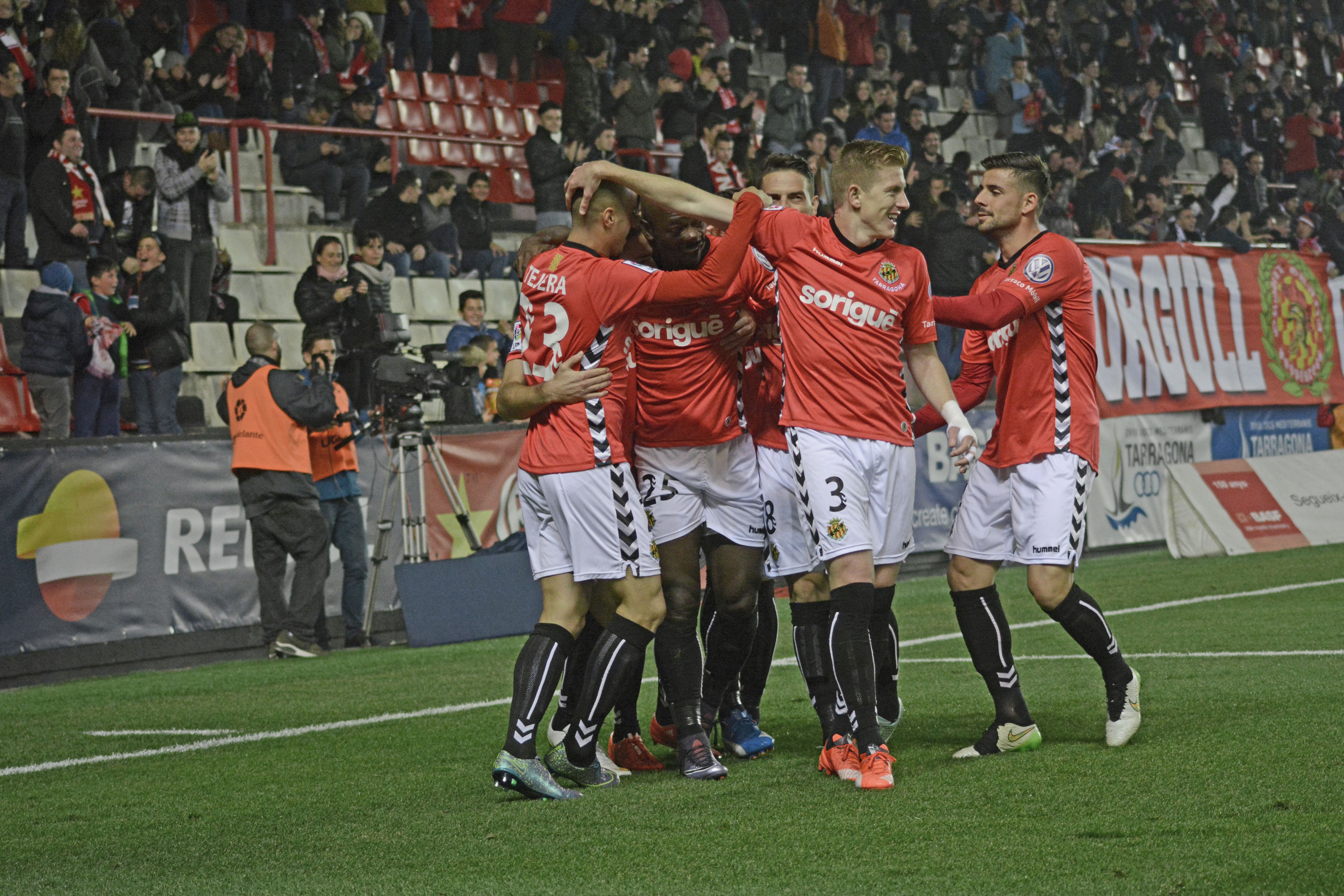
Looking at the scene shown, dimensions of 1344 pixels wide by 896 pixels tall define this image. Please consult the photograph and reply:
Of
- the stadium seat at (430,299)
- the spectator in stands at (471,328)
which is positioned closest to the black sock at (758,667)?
the spectator in stands at (471,328)

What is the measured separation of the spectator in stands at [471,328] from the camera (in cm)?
1456

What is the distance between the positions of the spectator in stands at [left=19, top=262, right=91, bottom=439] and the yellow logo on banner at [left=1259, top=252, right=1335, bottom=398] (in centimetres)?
1341

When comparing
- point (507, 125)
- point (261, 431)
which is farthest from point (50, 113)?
point (507, 125)

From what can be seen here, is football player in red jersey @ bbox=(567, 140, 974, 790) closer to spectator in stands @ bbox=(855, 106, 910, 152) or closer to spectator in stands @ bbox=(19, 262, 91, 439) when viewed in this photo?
spectator in stands @ bbox=(19, 262, 91, 439)

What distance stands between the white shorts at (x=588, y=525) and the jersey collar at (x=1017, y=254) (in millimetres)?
1779

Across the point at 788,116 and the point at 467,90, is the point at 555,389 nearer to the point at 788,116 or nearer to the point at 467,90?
the point at 788,116

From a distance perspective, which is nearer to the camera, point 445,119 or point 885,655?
point 885,655

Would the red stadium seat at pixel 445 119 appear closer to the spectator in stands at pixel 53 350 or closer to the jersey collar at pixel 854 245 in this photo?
the spectator in stands at pixel 53 350

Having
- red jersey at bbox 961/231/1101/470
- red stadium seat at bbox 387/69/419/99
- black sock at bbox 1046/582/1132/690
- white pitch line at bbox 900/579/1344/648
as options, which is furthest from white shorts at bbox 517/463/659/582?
red stadium seat at bbox 387/69/419/99

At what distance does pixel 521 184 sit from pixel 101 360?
826 centimetres

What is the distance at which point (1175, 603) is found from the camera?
11.1 m

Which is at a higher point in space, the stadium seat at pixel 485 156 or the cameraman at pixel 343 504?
the stadium seat at pixel 485 156

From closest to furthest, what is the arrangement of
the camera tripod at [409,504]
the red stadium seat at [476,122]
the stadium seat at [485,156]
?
1. the camera tripod at [409,504]
2. the stadium seat at [485,156]
3. the red stadium seat at [476,122]

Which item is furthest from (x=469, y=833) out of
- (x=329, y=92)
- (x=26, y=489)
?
(x=329, y=92)
